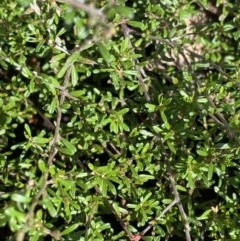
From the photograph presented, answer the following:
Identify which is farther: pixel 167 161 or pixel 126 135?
pixel 126 135

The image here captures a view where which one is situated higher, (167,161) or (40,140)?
(40,140)

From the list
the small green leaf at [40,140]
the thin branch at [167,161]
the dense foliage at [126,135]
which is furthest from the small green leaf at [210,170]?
the small green leaf at [40,140]

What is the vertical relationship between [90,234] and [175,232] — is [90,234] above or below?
above

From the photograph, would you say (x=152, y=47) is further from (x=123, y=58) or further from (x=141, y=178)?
(x=141, y=178)

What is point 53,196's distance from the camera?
2385 mm

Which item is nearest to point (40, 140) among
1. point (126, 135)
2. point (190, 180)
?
point (126, 135)

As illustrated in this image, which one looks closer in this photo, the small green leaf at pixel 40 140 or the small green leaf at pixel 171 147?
the small green leaf at pixel 40 140

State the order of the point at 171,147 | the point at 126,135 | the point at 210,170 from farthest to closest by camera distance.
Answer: the point at 126,135, the point at 171,147, the point at 210,170

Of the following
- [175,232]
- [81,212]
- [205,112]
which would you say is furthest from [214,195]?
[81,212]

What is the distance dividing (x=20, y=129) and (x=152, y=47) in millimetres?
1026

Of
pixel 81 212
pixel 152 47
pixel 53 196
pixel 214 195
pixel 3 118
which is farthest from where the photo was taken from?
pixel 152 47

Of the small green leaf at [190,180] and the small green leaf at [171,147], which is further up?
the small green leaf at [171,147]

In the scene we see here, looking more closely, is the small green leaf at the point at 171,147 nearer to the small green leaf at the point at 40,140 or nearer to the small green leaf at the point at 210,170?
the small green leaf at the point at 210,170

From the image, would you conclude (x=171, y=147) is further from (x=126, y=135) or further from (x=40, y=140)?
(x=40, y=140)
